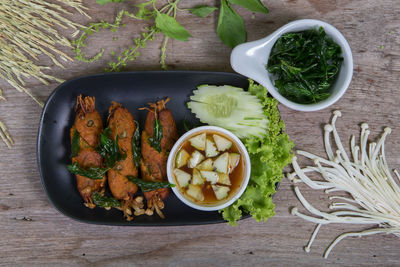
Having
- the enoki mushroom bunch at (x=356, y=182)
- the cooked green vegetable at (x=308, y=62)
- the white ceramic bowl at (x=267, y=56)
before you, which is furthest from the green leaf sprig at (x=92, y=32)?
the enoki mushroom bunch at (x=356, y=182)

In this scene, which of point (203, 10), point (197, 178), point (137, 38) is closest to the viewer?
point (197, 178)

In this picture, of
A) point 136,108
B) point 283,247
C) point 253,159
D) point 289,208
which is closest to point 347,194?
point 289,208

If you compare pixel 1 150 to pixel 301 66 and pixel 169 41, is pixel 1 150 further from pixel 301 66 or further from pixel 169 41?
pixel 301 66

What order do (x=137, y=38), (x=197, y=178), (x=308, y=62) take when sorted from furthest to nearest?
(x=137, y=38) → (x=197, y=178) → (x=308, y=62)

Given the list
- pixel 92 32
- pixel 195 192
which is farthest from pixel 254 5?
pixel 195 192

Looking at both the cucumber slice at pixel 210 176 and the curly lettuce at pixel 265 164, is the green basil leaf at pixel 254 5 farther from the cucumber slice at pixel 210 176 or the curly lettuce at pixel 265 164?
the cucumber slice at pixel 210 176

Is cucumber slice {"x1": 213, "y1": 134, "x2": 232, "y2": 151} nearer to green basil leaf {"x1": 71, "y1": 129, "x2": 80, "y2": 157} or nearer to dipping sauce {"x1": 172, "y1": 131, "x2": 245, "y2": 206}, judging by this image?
dipping sauce {"x1": 172, "y1": 131, "x2": 245, "y2": 206}

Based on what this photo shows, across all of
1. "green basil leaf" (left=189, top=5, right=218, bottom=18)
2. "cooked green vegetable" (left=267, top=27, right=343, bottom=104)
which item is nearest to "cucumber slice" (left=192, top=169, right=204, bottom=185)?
"cooked green vegetable" (left=267, top=27, right=343, bottom=104)

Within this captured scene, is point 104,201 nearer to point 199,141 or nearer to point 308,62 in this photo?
point 199,141
